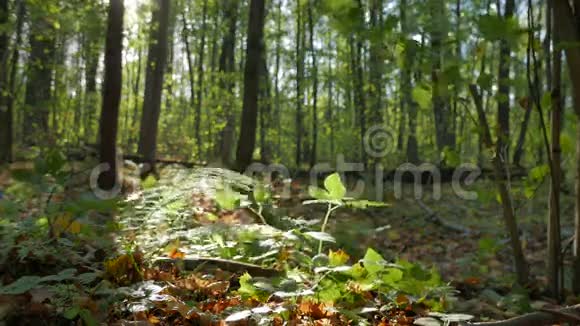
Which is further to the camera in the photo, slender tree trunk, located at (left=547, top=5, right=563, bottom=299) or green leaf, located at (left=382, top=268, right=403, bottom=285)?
slender tree trunk, located at (left=547, top=5, right=563, bottom=299)

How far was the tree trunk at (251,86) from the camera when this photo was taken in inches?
325

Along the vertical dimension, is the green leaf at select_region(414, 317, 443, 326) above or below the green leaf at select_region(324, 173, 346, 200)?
below

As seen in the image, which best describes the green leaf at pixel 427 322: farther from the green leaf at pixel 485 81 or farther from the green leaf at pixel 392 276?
the green leaf at pixel 485 81

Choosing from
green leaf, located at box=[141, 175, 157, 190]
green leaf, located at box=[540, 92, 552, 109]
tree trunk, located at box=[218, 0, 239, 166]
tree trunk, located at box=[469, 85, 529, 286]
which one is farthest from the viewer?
tree trunk, located at box=[218, 0, 239, 166]

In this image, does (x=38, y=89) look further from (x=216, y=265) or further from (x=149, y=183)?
(x=216, y=265)

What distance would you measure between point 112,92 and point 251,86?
2572 mm

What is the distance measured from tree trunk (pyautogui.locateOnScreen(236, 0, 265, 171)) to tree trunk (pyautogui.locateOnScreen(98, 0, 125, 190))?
231cm

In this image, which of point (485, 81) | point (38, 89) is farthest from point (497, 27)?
point (38, 89)

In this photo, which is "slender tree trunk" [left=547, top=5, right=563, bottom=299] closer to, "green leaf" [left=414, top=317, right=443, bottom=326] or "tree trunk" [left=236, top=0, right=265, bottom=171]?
"green leaf" [left=414, top=317, right=443, bottom=326]

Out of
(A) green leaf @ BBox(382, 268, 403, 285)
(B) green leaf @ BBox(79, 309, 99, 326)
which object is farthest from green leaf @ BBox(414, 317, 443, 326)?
(B) green leaf @ BBox(79, 309, 99, 326)

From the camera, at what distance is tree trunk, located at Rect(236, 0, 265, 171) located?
8.25 m

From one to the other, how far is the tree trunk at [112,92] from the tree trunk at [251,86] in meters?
2.31

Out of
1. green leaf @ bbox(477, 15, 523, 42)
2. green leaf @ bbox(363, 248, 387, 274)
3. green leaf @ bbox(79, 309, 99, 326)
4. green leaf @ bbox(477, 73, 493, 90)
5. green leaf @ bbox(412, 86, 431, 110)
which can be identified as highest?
green leaf @ bbox(477, 15, 523, 42)

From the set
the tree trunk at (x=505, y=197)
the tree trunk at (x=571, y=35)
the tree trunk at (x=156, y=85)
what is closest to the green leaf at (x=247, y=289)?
A: the tree trunk at (x=505, y=197)
